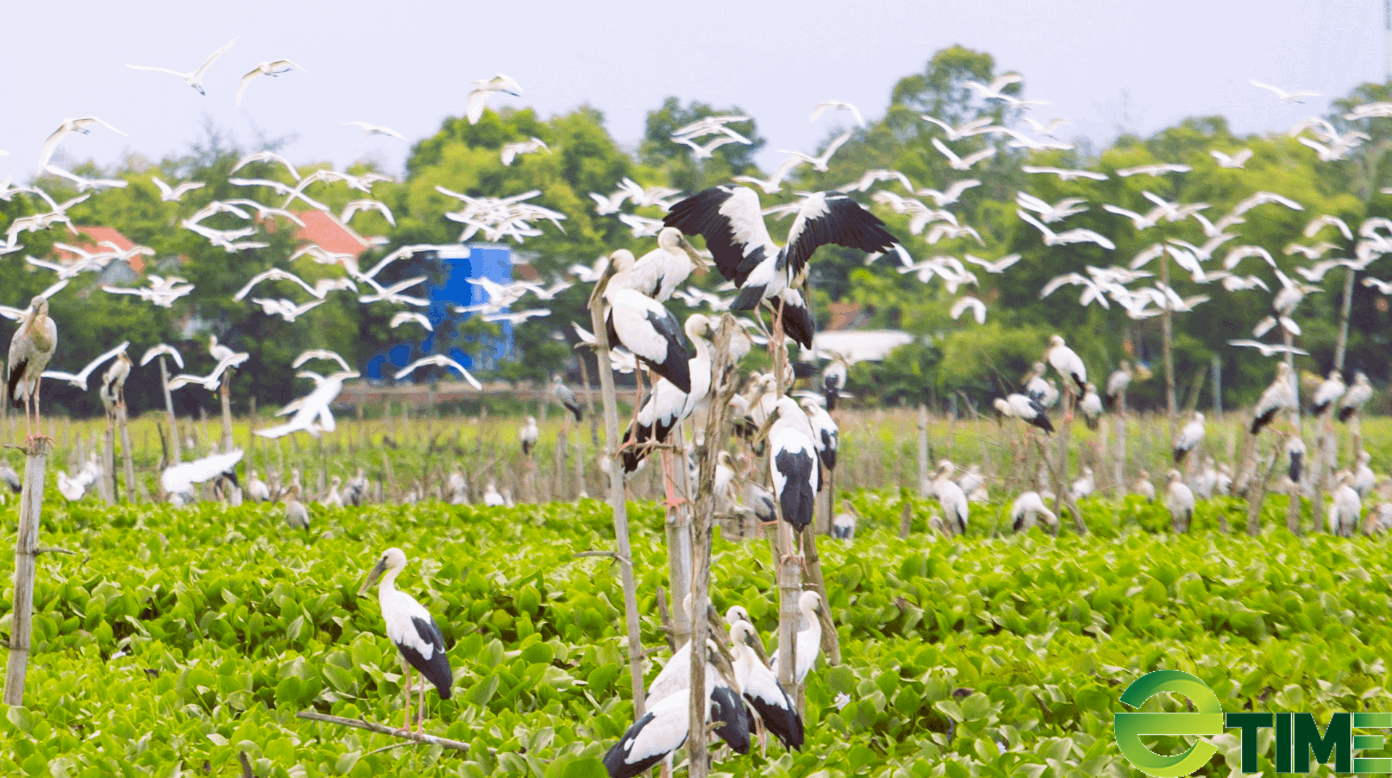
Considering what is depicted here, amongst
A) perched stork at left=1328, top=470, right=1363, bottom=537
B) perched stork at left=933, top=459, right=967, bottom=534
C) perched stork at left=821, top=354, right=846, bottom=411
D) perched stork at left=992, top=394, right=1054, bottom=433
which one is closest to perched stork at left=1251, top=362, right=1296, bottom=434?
perched stork at left=1328, top=470, right=1363, bottom=537

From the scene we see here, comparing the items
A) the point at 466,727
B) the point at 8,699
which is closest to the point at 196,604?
the point at 8,699

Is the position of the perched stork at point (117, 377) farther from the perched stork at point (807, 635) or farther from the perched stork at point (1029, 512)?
the perched stork at point (807, 635)

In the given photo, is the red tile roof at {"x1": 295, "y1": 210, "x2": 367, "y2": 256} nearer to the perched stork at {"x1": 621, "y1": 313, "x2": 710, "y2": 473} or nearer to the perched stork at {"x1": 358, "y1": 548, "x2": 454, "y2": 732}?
the perched stork at {"x1": 358, "y1": 548, "x2": 454, "y2": 732}

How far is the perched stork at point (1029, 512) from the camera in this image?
867 cm

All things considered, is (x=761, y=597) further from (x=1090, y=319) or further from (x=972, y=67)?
(x=972, y=67)

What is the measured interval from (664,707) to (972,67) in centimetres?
4223

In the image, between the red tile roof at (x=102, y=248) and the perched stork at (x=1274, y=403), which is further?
the red tile roof at (x=102, y=248)

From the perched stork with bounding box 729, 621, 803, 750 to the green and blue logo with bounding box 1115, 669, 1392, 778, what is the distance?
123cm

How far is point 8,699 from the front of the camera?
4254 millimetres

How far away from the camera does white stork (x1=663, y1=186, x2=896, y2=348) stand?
330 cm

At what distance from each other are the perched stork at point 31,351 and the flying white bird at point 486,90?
635 cm

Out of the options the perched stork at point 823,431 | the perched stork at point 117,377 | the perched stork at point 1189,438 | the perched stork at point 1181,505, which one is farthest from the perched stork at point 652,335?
the perched stork at point 1189,438

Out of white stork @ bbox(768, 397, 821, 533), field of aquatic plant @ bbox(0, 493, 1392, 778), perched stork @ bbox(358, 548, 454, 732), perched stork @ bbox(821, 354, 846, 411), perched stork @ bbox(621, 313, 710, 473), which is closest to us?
white stork @ bbox(768, 397, 821, 533)

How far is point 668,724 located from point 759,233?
1287 millimetres
